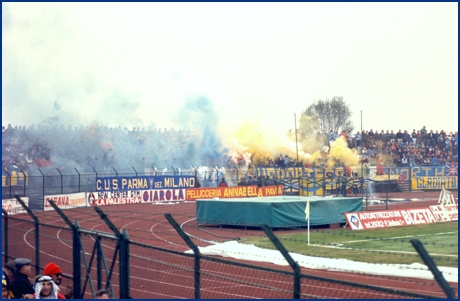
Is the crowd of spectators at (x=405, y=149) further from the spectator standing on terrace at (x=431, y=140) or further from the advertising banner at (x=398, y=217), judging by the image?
the advertising banner at (x=398, y=217)

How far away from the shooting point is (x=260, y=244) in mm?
21250

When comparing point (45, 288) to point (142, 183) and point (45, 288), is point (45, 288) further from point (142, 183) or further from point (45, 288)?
point (142, 183)

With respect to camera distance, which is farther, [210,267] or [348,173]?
[348,173]

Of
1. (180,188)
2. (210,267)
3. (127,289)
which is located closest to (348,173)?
(180,188)

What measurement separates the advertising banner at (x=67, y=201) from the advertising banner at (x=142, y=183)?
6.14 ft

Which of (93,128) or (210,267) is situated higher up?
(93,128)

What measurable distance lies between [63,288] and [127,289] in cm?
520

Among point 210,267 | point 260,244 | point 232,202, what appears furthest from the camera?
point 232,202

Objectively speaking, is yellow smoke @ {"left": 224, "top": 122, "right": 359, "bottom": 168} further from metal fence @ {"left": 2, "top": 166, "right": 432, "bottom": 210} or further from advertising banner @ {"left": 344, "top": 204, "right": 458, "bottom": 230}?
advertising banner @ {"left": 344, "top": 204, "right": 458, "bottom": 230}

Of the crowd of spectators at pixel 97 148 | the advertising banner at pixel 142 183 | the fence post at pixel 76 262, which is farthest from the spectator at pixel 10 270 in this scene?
the crowd of spectators at pixel 97 148

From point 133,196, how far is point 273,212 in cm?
1880

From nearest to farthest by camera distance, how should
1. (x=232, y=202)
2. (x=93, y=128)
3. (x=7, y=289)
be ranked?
(x=7, y=289) < (x=232, y=202) < (x=93, y=128)

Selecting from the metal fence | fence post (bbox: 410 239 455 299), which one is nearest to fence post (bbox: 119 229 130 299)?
fence post (bbox: 410 239 455 299)

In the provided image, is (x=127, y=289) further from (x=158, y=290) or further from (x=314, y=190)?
(x=314, y=190)
